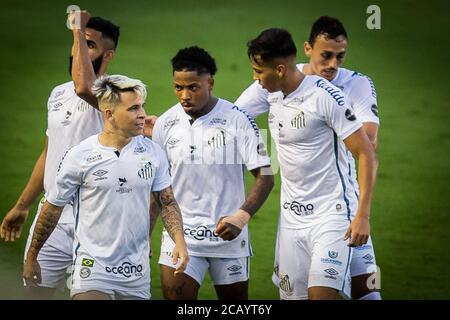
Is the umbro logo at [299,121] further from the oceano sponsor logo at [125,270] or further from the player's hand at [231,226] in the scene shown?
the oceano sponsor logo at [125,270]

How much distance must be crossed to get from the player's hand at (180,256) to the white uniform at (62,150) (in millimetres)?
1498

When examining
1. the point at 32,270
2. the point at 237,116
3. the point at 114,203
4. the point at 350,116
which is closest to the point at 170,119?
the point at 237,116

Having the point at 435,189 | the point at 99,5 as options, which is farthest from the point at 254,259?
the point at 99,5

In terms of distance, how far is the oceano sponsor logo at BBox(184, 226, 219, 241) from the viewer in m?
10.6

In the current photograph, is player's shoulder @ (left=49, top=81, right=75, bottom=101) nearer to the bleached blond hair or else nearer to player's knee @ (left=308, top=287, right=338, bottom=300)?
the bleached blond hair

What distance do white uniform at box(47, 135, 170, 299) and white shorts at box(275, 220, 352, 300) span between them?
49.7 inches

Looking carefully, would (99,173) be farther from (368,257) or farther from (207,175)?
(368,257)

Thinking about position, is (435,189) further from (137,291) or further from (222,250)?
(137,291)

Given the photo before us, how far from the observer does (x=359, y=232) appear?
9844 millimetres

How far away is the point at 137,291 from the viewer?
32.3 feet

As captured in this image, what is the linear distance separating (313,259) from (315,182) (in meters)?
0.56

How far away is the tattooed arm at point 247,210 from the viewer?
10.1 m

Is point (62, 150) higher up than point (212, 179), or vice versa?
point (62, 150)
